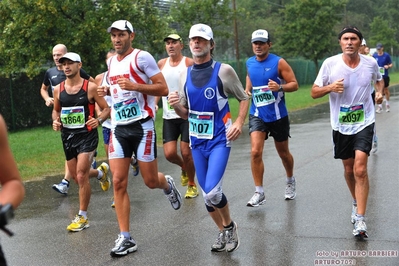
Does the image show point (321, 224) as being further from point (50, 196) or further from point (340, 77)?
point (50, 196)

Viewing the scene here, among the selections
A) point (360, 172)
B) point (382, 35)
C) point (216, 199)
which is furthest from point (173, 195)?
point (382, 35)

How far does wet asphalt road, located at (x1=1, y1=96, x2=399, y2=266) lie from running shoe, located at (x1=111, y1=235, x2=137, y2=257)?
60mm

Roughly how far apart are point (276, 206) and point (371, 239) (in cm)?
196

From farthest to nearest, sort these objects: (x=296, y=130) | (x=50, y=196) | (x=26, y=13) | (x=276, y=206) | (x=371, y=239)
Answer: (x=26, y=13)
(x=296, y=130)
(x=50, y=196)
(x=276, y=206)
(x=371, y=239)

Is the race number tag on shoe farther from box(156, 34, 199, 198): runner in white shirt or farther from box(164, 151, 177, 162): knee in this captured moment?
box(164, 151, 177, 162): knee

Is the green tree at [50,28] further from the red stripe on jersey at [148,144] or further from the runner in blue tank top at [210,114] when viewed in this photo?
the runner in blue tank top at [210,114]

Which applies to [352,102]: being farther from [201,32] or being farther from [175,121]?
[175,121]

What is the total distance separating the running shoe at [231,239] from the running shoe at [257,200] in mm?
1958

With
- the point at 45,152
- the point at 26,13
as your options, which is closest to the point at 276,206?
the point at 45,152

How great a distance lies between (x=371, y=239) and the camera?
6.93m

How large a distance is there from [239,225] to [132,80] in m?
1.95

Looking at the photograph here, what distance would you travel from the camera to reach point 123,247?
6758mm

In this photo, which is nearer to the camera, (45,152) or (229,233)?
(229,233)

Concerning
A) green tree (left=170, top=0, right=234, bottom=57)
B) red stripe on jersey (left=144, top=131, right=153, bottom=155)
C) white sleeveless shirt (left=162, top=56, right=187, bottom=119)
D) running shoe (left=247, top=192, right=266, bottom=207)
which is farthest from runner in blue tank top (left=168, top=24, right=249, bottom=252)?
green tree (left=170, top=0, right=234, bottom=57)
